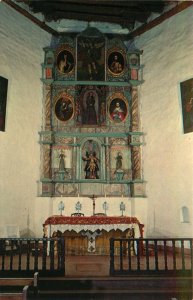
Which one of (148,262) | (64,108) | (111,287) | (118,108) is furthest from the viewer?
(118,108)

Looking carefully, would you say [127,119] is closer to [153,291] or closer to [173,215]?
[173,215]

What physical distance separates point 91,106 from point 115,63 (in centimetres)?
167

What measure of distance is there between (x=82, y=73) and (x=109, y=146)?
256 cm

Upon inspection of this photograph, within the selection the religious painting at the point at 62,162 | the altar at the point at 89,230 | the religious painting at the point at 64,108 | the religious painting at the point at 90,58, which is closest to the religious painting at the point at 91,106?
the religious painting at the point at 64,108

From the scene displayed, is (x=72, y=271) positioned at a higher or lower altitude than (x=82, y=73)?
lower

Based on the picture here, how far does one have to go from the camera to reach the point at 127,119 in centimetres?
1283

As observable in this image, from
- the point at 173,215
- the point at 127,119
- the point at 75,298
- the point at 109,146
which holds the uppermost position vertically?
the point at 127,119

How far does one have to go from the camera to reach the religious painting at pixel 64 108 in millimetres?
12719

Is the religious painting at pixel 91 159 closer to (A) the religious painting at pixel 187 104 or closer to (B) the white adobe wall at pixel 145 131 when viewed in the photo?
(B) the white adobe wall at pixel 145 131

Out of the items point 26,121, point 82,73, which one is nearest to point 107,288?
point 26,121

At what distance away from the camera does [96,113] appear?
12.7m

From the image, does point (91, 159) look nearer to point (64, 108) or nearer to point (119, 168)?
point (119, 168)

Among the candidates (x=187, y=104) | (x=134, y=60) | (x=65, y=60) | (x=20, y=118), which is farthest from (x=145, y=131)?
(x=20, y=118)

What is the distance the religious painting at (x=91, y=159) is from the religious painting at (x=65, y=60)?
2502mm
